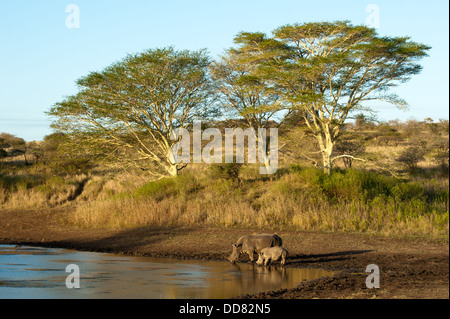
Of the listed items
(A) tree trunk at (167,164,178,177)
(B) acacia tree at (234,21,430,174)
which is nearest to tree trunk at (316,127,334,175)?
(B) acacia tree at (234,21,430,174)

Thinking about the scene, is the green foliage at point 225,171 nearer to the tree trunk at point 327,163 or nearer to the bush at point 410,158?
the tree trunk at point 327,163

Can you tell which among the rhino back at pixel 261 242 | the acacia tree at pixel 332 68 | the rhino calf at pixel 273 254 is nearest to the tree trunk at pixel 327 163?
the acacia tree at pixel 332 68

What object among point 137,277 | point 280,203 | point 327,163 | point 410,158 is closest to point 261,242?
point 137,277

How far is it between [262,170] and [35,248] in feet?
40.8

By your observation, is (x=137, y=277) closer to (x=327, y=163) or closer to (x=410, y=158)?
(x=327, y=163)

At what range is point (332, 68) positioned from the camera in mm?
20984

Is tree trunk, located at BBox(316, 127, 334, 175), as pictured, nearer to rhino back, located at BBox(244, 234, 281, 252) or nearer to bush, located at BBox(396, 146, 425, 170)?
rhino back, located at BBox(244, 234, 281, 252)

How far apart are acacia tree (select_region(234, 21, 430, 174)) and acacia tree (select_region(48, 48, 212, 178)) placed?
12.7 feet

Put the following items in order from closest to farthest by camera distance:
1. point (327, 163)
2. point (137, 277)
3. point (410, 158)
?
point (137, 277), point (327, 163), point (410, 158)

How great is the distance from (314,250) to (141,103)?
13568 mm

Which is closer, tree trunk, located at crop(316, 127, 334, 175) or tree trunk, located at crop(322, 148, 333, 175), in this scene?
tree trunk, located at crop(322, 148, 333, 175)

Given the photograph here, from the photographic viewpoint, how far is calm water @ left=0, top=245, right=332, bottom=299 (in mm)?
8281
